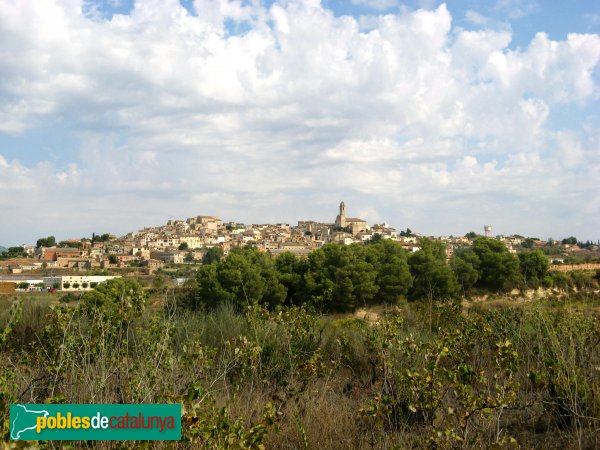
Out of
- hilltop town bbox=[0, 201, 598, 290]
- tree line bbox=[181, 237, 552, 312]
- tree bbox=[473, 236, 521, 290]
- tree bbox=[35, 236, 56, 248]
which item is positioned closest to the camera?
tree line bbox=[181, 237, 552, 312]

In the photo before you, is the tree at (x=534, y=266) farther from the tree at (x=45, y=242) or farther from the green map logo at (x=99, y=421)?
the tree at (x=45, y=242)

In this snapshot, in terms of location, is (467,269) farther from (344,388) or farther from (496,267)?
(344,388)

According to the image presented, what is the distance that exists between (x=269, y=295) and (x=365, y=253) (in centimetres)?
729

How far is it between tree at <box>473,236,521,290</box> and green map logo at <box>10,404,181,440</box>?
3192 cm

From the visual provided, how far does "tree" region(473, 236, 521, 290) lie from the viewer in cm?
3247

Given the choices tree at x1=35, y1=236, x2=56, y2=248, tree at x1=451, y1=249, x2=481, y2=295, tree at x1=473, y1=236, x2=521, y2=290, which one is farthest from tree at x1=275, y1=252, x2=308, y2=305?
tree at x1=35, y1=236, x2=56, y2=248

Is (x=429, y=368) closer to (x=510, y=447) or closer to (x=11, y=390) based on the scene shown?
(x=510, y=447)

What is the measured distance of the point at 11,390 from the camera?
326 cm

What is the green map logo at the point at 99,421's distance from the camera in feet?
8.73

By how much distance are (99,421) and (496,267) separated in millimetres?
32523

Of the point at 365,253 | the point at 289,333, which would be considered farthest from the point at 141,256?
the point at 289,333

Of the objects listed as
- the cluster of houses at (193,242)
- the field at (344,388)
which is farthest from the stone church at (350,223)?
the field at (344,388)

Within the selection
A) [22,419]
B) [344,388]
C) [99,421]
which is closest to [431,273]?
[344,388]

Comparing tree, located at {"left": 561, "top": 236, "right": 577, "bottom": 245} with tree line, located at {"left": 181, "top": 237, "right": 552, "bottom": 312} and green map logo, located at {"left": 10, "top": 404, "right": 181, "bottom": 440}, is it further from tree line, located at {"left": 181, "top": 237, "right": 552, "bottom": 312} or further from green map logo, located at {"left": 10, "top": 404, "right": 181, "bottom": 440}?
green map logo, located at {"left": 10, "top": 404, "right": 181, "bottom": 440}
